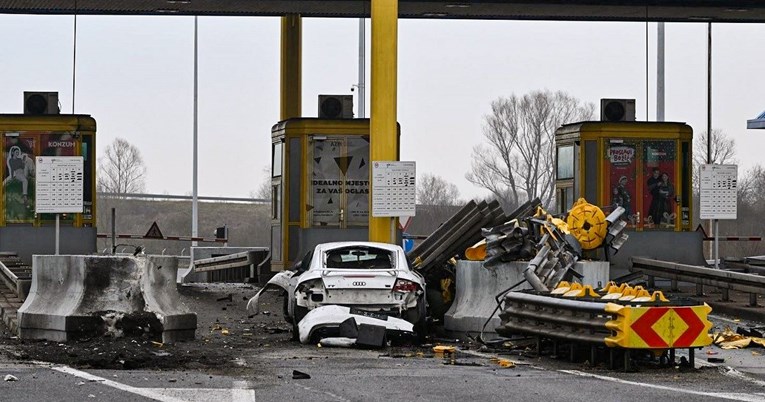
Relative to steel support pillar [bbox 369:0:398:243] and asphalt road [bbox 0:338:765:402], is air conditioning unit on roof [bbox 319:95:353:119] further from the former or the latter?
asphalt road [bbox 0:338:765:402]

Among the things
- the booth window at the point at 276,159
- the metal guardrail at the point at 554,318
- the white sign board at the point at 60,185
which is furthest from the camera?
the booth window at the point at 276,159

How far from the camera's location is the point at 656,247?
28141mm

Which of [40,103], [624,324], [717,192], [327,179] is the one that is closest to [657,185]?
[717,192]

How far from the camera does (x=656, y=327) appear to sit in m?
14.5

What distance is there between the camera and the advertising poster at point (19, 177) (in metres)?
27.6

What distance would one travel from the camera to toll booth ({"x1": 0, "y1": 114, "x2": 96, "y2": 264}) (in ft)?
90.6

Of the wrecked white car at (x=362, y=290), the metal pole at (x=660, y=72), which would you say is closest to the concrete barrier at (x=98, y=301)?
the wrecked white car at (x=362, y=290)

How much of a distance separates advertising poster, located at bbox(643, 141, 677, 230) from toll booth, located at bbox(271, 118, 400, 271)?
520 centimetres

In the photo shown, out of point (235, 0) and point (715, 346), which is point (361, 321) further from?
point (235, 0)

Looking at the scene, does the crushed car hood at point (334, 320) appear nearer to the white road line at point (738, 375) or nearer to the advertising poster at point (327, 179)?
the white road line at point (738, 375)

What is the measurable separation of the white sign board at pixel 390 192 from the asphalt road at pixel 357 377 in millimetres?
7009

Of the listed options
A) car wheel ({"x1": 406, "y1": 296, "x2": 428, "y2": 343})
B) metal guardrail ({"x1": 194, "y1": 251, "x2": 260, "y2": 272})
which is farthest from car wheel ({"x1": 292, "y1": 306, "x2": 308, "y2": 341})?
metal guardrail ({"x1": 194, "y1": 251, "x2": 260, "y2": 272})

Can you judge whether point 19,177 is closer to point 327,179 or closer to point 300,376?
point 327,179

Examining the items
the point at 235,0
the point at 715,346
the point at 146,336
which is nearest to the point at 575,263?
the point at 715,346
